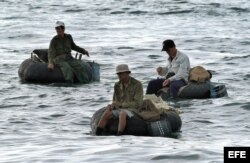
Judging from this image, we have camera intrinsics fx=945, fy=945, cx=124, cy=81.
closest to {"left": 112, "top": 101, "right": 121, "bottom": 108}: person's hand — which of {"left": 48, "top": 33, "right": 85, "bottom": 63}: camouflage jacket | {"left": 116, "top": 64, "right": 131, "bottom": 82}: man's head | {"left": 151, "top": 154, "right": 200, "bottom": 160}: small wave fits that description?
{"left": 116, "top": 64, "right": 131, "bottom": 82}: man's head

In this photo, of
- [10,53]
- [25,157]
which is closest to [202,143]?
[25,157]

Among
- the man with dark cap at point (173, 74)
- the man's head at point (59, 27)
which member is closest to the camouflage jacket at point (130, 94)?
→ the man with dark cap at point (173, 74)

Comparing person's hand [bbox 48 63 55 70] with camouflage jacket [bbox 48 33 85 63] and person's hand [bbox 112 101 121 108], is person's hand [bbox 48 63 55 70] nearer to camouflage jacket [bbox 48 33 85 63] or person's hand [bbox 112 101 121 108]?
camouflage jacket [bbox 48 33 85 63]

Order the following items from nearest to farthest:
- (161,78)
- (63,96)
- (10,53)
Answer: (161,78) → (63,96) → (10,53)

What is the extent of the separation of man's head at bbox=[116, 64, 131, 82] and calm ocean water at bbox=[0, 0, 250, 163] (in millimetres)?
1143

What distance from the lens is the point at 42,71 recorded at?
2642 centimetres

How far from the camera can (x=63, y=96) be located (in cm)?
2512

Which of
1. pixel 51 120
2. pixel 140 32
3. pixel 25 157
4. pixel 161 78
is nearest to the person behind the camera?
pixel 25 157

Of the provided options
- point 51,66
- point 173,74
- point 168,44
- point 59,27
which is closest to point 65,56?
point 51,66

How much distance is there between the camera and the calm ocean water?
17.2 metres

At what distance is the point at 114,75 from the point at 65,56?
13.1 feet

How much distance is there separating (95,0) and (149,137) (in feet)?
134

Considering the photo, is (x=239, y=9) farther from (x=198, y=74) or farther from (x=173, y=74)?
(x=173, y=74)

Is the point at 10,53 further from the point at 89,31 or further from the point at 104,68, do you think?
the point at 89,31
